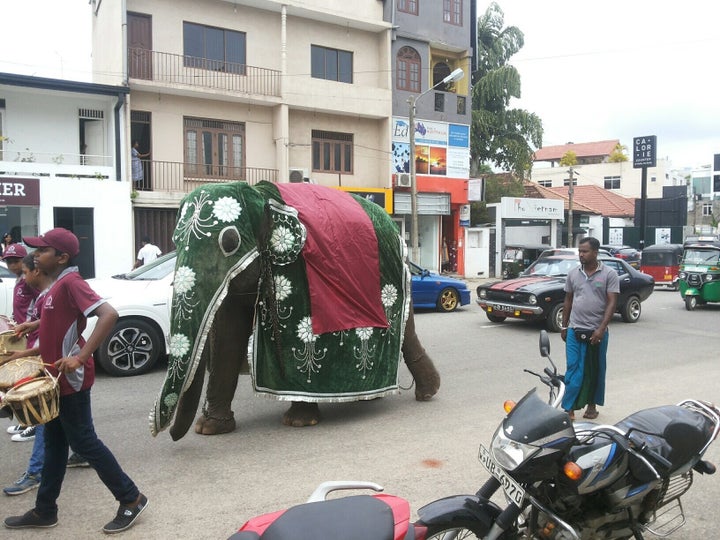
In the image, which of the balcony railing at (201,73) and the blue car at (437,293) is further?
the balcony railing at (201,73)

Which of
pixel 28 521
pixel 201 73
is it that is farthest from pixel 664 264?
pixel 28 521

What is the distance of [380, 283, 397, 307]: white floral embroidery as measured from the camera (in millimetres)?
6148

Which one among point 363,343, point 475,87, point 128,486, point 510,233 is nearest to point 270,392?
point 363,343

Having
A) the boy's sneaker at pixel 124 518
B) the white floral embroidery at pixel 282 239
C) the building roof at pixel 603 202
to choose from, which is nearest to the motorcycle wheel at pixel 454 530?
the boy's sneaker at pixel 124 518

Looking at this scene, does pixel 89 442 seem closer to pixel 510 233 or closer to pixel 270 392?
pixel 270 392

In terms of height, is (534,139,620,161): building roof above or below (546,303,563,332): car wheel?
above

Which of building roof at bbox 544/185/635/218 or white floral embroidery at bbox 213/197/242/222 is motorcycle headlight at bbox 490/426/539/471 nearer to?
white floral embroidery at bbox 213/197/242/222

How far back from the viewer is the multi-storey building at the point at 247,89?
63.8 feet

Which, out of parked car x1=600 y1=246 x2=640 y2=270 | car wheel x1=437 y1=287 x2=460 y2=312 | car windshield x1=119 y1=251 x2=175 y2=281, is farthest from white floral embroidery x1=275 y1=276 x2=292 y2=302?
parked car x1=600 y1=246 x2=640 y2=270

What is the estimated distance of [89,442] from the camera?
3.67 m

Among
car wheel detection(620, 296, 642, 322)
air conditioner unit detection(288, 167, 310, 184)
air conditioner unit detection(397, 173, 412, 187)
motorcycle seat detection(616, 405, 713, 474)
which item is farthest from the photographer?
air conditioner unit detection(397, 173, 412, 187)

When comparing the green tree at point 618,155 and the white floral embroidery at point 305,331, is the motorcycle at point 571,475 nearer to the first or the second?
the white floral embroidery at point 305,331

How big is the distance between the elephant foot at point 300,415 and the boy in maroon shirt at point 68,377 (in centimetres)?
209

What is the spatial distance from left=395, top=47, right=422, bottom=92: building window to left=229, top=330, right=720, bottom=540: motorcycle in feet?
73.4
